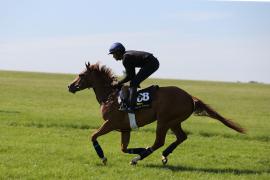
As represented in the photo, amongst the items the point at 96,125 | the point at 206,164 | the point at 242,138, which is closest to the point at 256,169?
the point at 206,164

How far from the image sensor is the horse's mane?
38.8ft

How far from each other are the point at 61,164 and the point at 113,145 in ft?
13.8

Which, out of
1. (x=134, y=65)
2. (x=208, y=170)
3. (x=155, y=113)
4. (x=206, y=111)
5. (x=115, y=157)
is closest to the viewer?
(x=208, y=170)

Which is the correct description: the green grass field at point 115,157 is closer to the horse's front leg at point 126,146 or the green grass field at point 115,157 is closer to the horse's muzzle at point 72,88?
the horse's front leg at point 126,146

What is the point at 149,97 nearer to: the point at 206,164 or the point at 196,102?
the point at 196,102

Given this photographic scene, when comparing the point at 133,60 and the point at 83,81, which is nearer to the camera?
the point at 133,60

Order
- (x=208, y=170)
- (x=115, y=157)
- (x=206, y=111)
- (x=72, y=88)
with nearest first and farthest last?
1. (x=208, y=170)
2. (x=206, y=111)
3. (x=72, y=88)
4. (x=115, y=157)

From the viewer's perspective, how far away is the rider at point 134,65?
35.8 ft

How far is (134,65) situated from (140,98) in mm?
794

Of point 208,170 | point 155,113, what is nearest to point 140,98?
point 155,113

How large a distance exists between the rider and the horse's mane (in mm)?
813

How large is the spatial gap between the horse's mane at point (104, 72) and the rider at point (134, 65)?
813 millimetres

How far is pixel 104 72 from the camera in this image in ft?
38.9

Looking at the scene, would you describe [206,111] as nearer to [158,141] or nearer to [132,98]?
[158,141]
